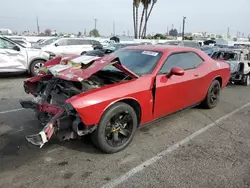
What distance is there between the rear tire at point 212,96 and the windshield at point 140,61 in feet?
6.27

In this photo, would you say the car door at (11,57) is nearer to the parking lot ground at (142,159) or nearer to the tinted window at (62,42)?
the parking lot ground at (142,159)

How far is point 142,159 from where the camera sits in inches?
134

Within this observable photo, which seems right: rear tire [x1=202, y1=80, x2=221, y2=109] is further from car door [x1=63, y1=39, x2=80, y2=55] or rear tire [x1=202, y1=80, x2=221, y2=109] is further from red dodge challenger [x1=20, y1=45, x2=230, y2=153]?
car door [x1=63, y1=39, x2=80, y2=55]

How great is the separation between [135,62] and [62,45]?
12428 millimetres

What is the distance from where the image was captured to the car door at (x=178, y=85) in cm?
407

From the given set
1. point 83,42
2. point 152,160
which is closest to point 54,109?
point 152,160

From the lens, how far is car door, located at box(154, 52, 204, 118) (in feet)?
13.4

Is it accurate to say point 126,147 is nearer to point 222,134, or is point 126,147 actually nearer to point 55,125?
point 55,125

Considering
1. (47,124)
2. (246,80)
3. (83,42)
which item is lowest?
(246,80)

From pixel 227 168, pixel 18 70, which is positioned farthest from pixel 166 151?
pixel 18 70

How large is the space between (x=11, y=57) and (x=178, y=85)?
22.2ft

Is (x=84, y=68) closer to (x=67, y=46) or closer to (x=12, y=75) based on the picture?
(x=12, y=75)

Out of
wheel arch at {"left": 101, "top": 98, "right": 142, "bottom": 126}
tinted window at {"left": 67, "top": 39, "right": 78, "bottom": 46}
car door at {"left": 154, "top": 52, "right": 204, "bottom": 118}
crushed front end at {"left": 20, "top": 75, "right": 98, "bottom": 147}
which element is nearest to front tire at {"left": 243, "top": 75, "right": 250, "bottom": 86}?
car door at {"left": 154, "top": 52, "right": 204, "bottom": 118}

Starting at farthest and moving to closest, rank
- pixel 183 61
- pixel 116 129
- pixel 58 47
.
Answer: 1. pixel 58 47
2. pixel 183 61
3. pixel 116 129
